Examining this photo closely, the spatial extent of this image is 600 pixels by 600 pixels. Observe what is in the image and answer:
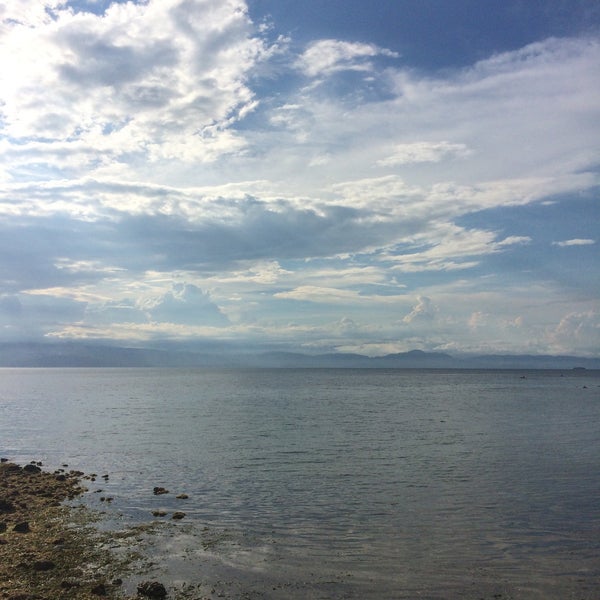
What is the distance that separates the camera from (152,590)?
18.9m

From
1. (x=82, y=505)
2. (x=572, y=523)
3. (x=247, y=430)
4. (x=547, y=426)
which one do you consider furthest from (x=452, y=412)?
(x=82, y=505)

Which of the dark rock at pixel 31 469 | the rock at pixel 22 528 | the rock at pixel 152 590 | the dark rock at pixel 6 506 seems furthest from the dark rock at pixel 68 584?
the dark rock at pixel 31 469

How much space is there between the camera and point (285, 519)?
28.9 meters

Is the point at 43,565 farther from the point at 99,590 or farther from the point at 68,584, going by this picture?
the point at 99,590

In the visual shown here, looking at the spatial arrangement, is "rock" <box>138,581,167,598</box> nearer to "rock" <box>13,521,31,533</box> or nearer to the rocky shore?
the rocky shore

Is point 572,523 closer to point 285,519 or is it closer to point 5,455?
point 285,519

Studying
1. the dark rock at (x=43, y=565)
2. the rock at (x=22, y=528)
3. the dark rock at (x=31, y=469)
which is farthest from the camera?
the dark rock at (x=31, y=469)

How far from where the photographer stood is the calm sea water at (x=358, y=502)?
21.0 metres

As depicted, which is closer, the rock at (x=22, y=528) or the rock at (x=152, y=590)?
the rock at (x=152, y=590)

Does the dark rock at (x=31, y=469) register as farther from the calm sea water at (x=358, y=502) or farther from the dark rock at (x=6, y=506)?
the dark rock at (x=6, y=506)

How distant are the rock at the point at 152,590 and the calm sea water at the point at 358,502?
1437 millimetres

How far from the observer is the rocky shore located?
19.3m

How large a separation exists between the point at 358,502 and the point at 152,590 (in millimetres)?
16382

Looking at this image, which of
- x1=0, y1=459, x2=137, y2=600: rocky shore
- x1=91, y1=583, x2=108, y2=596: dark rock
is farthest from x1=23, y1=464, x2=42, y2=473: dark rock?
x1=91, y1=583, x2=108, y2=596: dark rock
